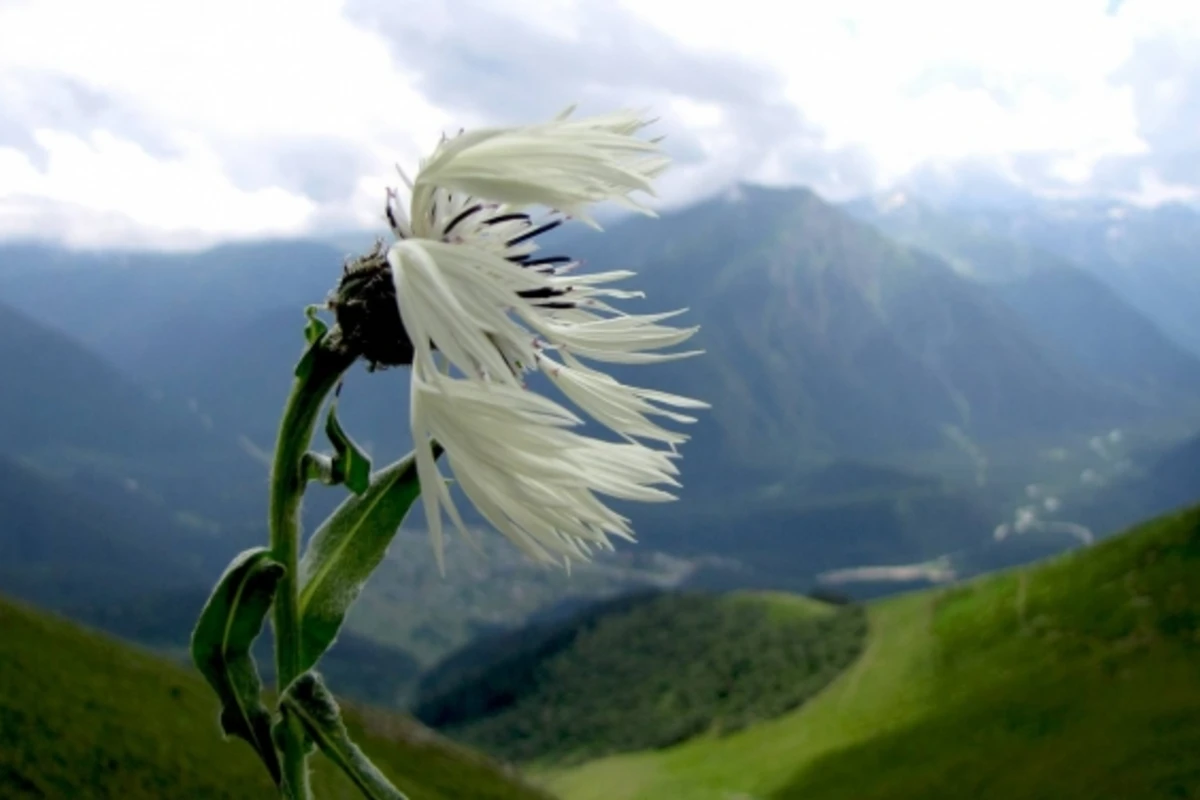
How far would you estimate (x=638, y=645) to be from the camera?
16025 centimetres

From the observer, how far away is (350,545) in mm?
2160

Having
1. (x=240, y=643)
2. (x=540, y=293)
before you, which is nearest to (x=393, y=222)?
(x=540, y=293)

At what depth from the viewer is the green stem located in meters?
1.95

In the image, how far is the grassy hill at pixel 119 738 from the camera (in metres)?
25.2

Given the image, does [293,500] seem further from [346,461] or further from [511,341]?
[511,341]

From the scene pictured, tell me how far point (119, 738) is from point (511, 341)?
33.0 metres

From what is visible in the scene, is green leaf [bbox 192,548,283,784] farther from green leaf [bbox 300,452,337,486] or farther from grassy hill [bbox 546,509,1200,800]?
grassy hill [bbox 546,509,1200,800]

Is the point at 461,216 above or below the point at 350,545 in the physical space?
above

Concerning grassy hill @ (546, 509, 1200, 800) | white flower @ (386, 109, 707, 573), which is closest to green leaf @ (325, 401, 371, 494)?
white flower @ (386, 109, 707, 573)

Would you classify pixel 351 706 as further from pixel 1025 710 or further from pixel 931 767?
pixel 1025 710

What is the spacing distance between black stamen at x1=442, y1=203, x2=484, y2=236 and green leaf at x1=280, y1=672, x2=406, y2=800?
942 millimetres

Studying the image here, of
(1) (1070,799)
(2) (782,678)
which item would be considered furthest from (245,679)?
(2) (782,678)

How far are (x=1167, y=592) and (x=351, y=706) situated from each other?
54.4 m

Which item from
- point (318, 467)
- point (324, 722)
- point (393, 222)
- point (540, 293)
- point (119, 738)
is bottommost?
point (119, 738)
